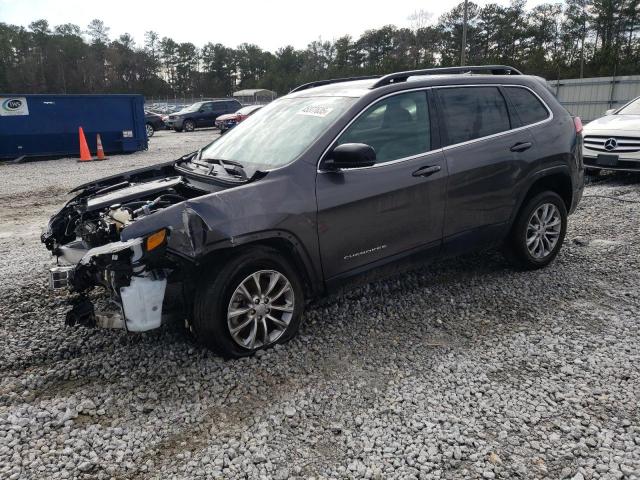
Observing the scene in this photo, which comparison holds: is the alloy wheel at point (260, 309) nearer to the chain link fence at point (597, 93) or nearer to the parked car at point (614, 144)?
the parked car at point (614, 144)

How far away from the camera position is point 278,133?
4.04 metres

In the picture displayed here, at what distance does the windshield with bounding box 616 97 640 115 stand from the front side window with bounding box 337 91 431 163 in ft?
25.0

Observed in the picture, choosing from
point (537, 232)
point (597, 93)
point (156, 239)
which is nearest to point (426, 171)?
point (537, 232)

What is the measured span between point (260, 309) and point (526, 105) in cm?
317

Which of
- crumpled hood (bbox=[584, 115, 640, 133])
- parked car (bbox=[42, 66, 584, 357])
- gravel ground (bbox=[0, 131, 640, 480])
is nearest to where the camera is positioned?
gravel ground (bbox=[0, 131, 640, 480])

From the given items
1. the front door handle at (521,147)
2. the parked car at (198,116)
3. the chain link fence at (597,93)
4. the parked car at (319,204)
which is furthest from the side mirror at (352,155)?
the parked car at (198,116)

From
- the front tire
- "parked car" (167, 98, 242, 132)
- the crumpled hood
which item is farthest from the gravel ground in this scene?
"parked car" (167, 98, 242, 132)

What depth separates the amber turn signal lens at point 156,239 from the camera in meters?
3.01

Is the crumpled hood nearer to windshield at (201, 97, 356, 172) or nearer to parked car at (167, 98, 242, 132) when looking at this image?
windshield at (201, 97, 356, 172)

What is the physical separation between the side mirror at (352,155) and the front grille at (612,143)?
278 inches

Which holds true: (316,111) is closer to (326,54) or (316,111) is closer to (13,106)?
(13,106)

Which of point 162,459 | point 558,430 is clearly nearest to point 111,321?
point 162,459

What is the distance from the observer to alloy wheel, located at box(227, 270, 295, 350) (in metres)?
3.33

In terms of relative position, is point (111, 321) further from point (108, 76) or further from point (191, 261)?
point (108, 76)
